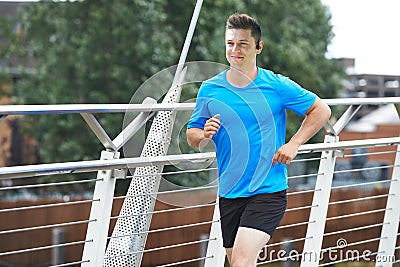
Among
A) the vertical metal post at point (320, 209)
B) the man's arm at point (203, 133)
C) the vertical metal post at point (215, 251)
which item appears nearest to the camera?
the man's arm at point (203, 133)

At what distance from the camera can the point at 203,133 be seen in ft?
11.8

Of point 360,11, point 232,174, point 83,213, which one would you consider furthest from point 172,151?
point 83,213

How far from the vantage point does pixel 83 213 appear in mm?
19125

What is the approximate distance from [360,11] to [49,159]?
24.1ft

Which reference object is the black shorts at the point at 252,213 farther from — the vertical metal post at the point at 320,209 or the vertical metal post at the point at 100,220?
the vertical metal post at the point at 320,209

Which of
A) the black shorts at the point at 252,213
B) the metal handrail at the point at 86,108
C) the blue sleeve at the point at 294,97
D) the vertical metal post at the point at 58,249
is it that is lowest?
the vertical metal post at the point at 58,249

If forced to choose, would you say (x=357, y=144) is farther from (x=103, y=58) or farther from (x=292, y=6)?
(x=292, y=6)

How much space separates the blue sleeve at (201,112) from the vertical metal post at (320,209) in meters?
1.25

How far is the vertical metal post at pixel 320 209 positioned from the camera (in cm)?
477

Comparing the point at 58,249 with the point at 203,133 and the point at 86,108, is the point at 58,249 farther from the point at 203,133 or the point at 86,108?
the point at 86,108

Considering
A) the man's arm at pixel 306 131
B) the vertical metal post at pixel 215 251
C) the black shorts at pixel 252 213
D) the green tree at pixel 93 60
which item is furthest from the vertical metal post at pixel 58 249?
the man's arm at pixel 306 131

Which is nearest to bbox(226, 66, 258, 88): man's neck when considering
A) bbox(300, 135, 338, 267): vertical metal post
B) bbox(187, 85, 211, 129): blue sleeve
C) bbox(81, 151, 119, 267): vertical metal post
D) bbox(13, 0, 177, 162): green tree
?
bbox(187, 85, 211, 129): blue sleeve

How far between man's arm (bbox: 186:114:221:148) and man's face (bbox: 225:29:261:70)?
27cm

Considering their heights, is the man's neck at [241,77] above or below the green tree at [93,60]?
above
